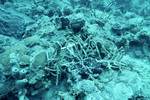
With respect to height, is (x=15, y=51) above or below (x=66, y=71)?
above

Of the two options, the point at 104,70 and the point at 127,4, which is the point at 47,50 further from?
the point at 127,4

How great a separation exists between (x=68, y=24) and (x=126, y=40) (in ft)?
8.21

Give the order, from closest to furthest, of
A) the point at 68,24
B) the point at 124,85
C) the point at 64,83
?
the point at 124,85 < the point at 64,83 < the point at 68,24

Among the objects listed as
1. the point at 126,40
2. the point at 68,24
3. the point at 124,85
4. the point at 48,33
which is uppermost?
the point at 68,24

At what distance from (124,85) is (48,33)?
2.74 meters

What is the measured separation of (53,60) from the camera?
2.53 metres

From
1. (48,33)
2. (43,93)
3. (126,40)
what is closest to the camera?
(43,93)

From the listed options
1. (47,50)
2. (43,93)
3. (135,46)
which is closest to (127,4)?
(135,46)

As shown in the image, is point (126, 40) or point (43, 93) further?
point (126, 40)

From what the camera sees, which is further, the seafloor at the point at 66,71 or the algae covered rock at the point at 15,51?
the algae covered rock at the point at 15,51

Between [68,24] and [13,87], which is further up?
[68,24]

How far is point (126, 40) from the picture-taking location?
4.08 meters

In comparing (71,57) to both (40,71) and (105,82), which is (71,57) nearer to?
(40,71)

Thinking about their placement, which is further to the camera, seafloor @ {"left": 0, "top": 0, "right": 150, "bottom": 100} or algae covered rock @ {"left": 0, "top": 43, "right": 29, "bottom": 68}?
algae covered rock @ {"left": 0, "top": 43, "right": 29, "bottom": 68}
